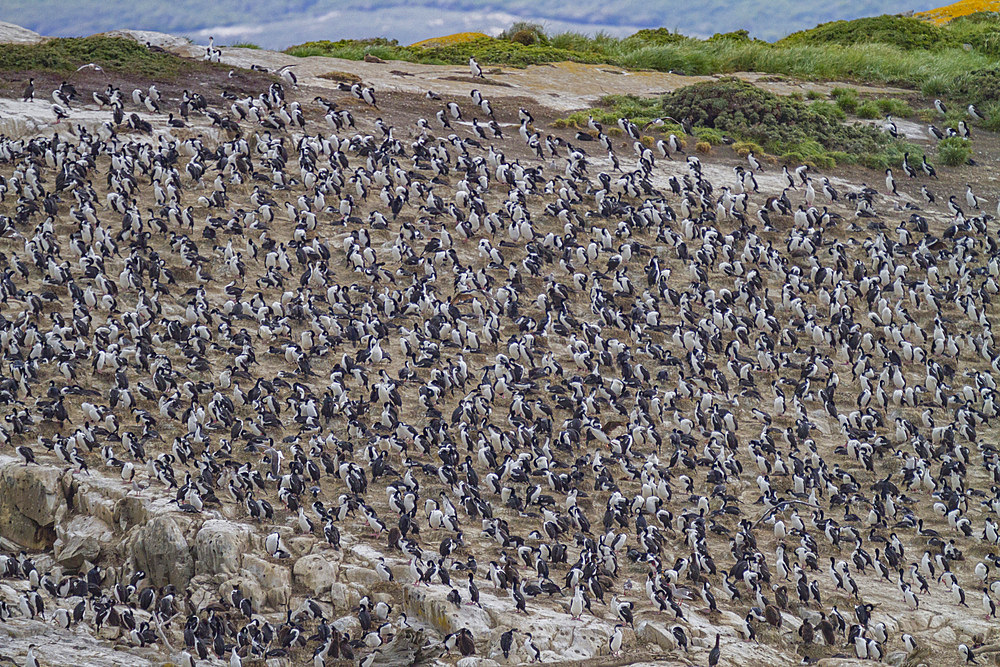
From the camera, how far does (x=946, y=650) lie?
2208 centimetres

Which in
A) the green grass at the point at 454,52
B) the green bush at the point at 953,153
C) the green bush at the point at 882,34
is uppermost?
the green bush at the point at 882,34

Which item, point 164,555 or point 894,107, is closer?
point 164,555

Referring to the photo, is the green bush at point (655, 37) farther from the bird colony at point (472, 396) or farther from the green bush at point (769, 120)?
the bird colony at point (472, 396)

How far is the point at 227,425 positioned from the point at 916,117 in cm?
3512

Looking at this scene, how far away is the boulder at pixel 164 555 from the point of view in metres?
21.9

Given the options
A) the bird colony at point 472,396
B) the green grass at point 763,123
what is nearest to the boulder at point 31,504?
the bird colony at point 472,396

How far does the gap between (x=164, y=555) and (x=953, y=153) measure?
35.1 m

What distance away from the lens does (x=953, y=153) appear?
4416 cm

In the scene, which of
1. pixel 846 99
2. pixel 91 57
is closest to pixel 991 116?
pixel 846 99

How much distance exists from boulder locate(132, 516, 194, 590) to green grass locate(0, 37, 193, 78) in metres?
25.8

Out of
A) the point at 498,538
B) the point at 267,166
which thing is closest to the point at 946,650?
the point at 498,538

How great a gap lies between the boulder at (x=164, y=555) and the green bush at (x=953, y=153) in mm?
34558

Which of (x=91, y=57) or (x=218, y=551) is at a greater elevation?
(x=91, y=57)

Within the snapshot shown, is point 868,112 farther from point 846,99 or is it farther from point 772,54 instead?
point 772,54
